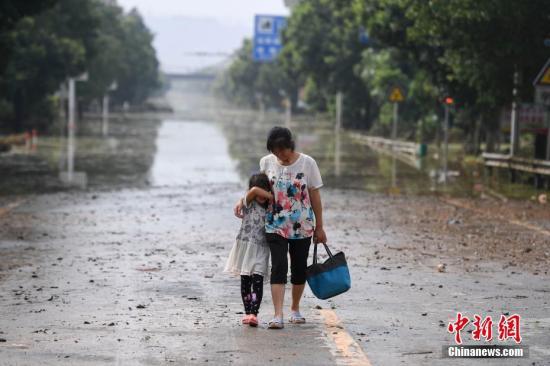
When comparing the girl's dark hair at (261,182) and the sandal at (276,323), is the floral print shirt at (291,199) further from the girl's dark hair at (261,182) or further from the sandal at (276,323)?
the sandal at (276,323)

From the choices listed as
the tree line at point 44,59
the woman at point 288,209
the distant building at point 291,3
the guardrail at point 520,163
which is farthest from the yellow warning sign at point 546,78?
the distant building at point 291,3

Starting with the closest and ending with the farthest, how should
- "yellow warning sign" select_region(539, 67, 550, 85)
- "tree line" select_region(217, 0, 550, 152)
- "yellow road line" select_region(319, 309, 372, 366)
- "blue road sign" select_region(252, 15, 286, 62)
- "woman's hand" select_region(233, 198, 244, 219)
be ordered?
"yellow road line" select_region(319, 309, 372, 366) < "woman's hand" select_region(233, 198, 244, 219) < "yellow warning sign" select_region(539, 67, 550, 85) < "tree line" select_region(217, 0, 550, 152) < "blue road sign" select_region(252, 15, 286, 62)

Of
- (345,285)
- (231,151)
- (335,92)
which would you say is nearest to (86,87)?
(335,92)

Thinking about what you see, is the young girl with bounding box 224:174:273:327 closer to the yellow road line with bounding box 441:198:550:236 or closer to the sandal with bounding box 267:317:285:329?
the sandal with bounding box 267:317:285:329

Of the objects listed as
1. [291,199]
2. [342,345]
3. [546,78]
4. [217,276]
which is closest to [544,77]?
[546,78]

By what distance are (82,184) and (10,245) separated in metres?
11.6

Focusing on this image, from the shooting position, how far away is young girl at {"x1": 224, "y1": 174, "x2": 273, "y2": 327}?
9273 mm

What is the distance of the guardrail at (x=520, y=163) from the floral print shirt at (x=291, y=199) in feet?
60.1

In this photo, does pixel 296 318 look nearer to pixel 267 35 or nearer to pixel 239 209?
pixel 239 209

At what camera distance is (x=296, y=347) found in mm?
8414

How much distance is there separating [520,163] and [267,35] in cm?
5086

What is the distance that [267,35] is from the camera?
7888cm

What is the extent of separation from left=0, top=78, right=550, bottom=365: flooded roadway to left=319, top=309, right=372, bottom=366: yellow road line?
0.11 feet

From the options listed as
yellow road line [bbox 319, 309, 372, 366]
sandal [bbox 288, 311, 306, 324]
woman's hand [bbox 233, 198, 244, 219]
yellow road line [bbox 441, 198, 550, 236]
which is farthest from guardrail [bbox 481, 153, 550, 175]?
woman's hand [bbox 233, 198, 244, 219]
